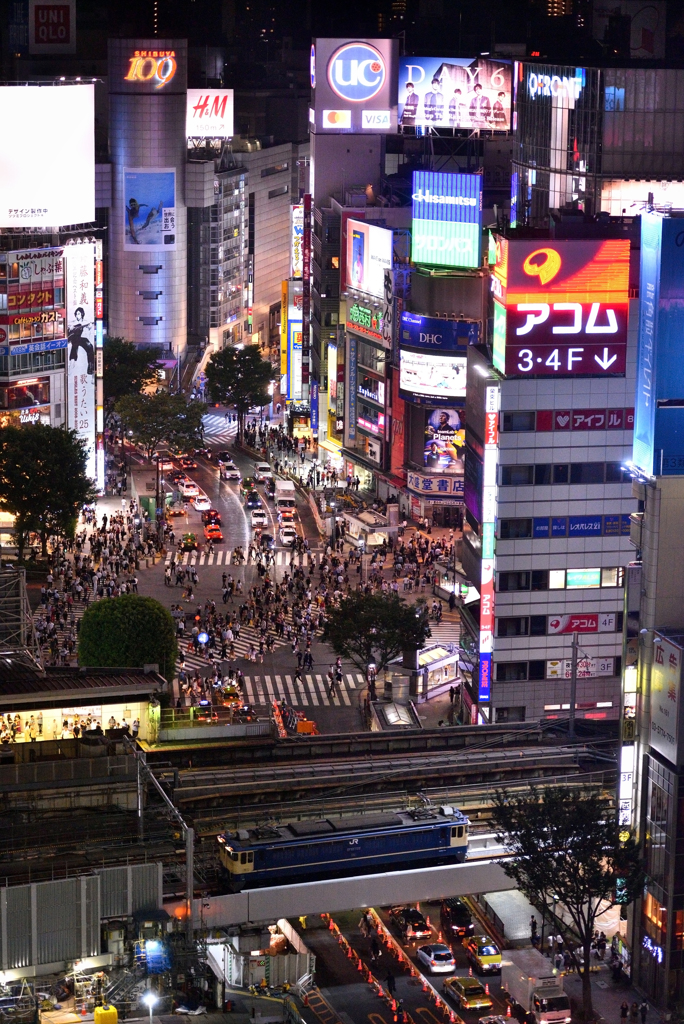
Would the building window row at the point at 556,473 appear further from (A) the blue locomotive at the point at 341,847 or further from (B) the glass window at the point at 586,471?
(A) the blue locomotive at the point at 341,847

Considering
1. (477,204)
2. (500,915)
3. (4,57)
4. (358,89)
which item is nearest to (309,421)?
(358,89)

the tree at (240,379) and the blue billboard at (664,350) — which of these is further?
the tree at (240,379)

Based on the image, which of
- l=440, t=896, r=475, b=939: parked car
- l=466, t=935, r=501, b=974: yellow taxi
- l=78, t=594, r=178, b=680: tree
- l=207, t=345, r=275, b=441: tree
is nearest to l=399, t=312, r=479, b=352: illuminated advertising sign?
l=207, t=345, r=275, b=441: tree

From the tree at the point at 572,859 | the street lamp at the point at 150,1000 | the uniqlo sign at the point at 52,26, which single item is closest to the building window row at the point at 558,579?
the tree at the point at 572,859

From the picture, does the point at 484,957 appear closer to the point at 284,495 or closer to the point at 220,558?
the point at 220,558

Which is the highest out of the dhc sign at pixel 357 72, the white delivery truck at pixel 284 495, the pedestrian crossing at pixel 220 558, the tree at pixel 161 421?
the dhc sign at pixel 357 72

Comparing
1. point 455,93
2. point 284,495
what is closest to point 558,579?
point 284,495

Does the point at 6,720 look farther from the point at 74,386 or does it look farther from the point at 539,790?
the point at 74,386
